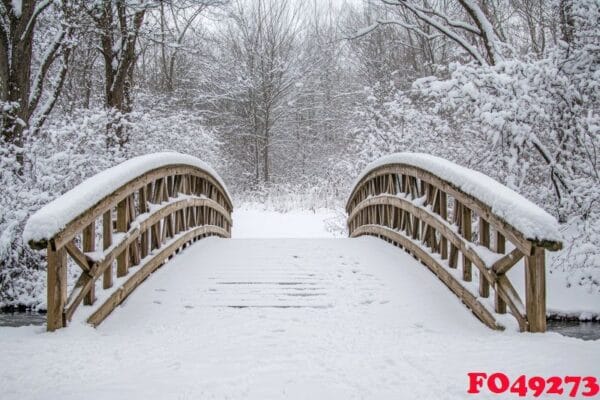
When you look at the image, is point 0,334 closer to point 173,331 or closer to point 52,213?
point 52,213

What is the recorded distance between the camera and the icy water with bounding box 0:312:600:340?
513 cm

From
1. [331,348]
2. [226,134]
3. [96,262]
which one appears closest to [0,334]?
[96,262]

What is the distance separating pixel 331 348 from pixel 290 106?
20.6m

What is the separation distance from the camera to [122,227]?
15.2 ft

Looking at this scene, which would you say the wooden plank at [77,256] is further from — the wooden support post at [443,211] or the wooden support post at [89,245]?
the wooden support post at [443,211]

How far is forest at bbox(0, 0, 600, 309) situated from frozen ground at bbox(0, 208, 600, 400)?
80.4 inches

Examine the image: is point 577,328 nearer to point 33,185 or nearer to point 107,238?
point 107,238

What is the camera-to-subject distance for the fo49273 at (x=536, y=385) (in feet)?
8.70

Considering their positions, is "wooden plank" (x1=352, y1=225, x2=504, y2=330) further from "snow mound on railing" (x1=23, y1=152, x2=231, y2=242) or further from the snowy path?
"snow mound on railing" (x1=23, y1=152, x2=231, y2=242)

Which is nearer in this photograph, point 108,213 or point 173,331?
point 173,331

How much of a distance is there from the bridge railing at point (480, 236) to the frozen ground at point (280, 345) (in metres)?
0.19

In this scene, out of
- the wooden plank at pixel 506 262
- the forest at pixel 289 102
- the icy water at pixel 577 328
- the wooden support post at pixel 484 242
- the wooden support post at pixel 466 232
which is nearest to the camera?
the wooden plank at pixel 506 262

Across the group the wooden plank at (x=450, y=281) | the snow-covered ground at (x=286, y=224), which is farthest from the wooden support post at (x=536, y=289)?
A: the snow-covered ground at (x=286, y=224)

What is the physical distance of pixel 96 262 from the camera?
399 centimetres
